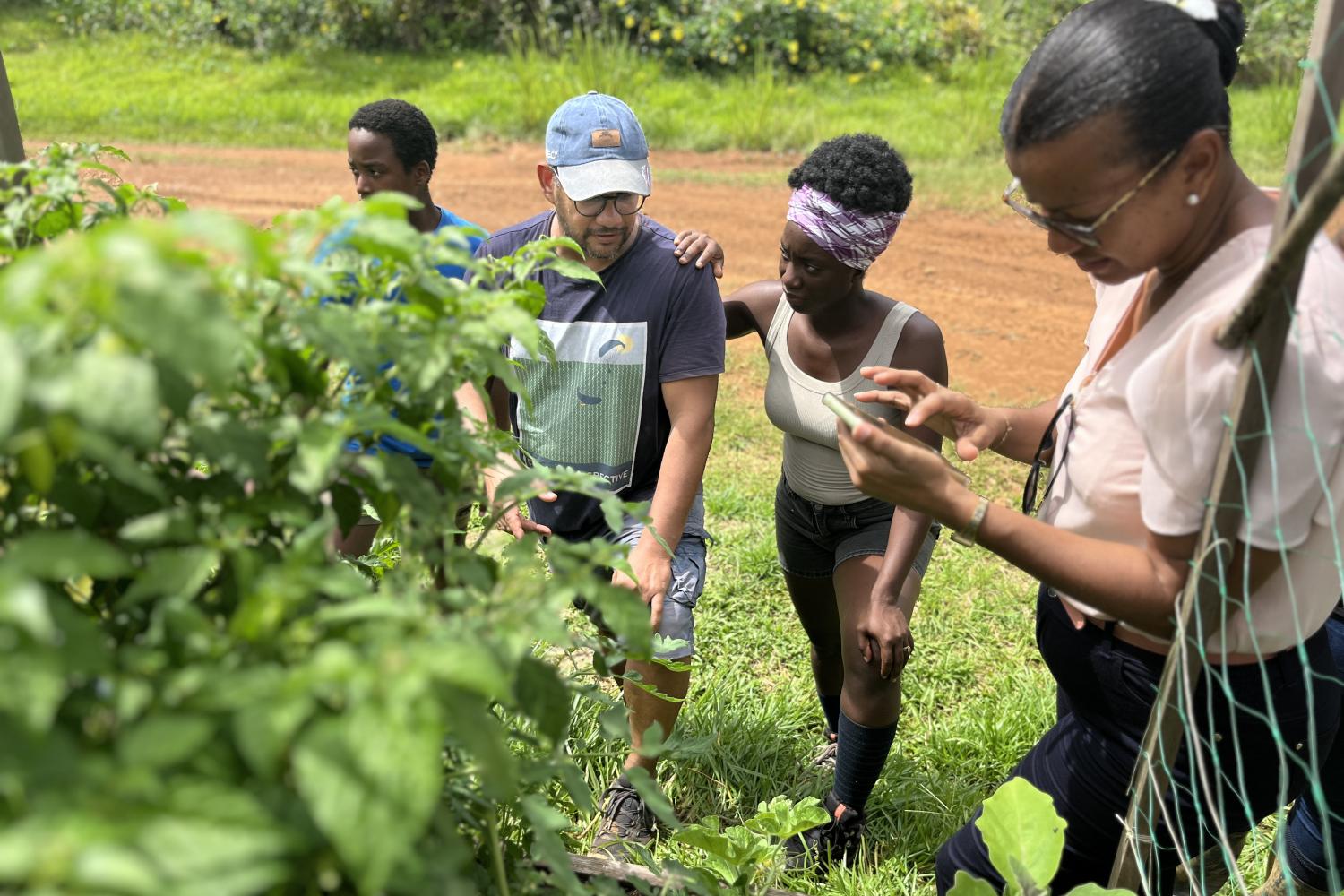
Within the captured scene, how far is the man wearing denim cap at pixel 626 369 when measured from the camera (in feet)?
8.69

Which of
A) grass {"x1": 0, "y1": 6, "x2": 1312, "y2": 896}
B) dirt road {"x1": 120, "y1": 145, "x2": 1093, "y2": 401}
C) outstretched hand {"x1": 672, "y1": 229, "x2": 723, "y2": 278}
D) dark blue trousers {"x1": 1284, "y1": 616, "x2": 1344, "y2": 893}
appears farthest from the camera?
dirt road {"x1": 120, "y1": 145, "x2": 1093, "y2": 401}

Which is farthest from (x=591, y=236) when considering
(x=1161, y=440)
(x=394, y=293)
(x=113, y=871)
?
(x=113, y=871)

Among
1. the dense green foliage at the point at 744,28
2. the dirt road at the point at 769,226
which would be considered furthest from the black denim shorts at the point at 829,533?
the dense green foliage at the point at 744,28

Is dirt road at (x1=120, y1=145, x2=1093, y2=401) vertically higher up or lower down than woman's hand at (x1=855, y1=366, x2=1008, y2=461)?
Answer: lower down

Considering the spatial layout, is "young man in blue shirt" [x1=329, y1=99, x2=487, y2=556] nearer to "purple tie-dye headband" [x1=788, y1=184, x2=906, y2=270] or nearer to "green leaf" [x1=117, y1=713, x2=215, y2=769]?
"purple tie-dye headband" [x1=788, y1=184, x2=906, y2=270]

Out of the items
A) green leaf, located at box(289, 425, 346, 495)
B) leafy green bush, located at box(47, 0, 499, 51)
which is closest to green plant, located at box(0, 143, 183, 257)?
green leaf, located at box(289, 425, 346, 495)

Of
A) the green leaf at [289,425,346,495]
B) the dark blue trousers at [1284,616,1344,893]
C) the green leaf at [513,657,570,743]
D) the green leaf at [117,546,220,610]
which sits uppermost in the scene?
the green leaf at [289,425,346,495]

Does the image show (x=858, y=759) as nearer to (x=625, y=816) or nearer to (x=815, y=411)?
(x=625, y=816)

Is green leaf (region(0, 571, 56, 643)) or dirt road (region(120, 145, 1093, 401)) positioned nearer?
green leaf (region(0, 571, 56, 643))

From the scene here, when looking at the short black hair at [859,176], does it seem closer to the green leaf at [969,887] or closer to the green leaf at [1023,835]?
the green leaf at [1023,835]

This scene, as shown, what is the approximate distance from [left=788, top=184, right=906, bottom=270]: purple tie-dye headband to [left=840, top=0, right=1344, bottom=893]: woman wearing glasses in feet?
2.86

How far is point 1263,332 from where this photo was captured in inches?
55.6

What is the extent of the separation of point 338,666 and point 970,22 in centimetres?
1259

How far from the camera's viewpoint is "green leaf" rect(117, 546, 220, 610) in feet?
3.15
